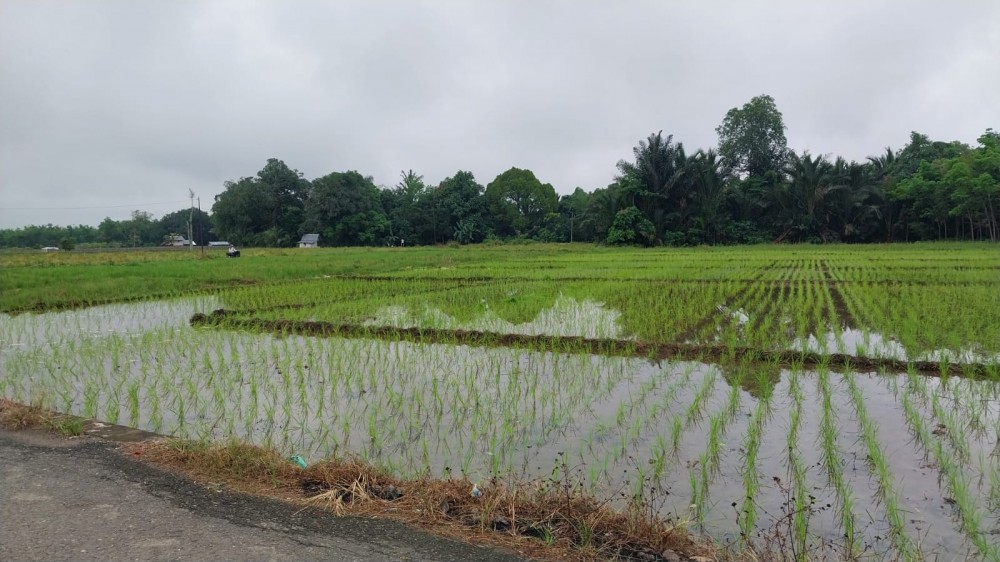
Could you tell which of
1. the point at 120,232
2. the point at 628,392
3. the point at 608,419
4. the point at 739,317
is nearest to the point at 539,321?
the point at 739,317

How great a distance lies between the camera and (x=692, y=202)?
34.8m

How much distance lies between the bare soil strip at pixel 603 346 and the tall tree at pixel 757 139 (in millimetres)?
37571

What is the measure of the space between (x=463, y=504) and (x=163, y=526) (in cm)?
131

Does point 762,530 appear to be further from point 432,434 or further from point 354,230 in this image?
point 354,230

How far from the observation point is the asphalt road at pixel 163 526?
2.31 metres

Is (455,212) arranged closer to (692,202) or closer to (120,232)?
(692,202)

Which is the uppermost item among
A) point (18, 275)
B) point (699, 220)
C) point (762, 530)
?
point (699, 220)

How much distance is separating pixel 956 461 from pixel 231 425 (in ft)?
14.5

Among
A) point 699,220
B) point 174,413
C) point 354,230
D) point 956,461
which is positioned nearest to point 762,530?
point 956,461

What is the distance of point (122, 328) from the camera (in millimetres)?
8016

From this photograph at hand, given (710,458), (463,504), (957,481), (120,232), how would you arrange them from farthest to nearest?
(120,232) → (710,458) → (957,481) → (463,504)

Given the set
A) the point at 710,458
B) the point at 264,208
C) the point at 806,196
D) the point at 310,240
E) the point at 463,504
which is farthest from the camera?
the point at 264,208

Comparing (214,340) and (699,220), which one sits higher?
(699,220)

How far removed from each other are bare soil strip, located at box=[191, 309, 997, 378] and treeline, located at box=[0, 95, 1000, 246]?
26.3 metres
